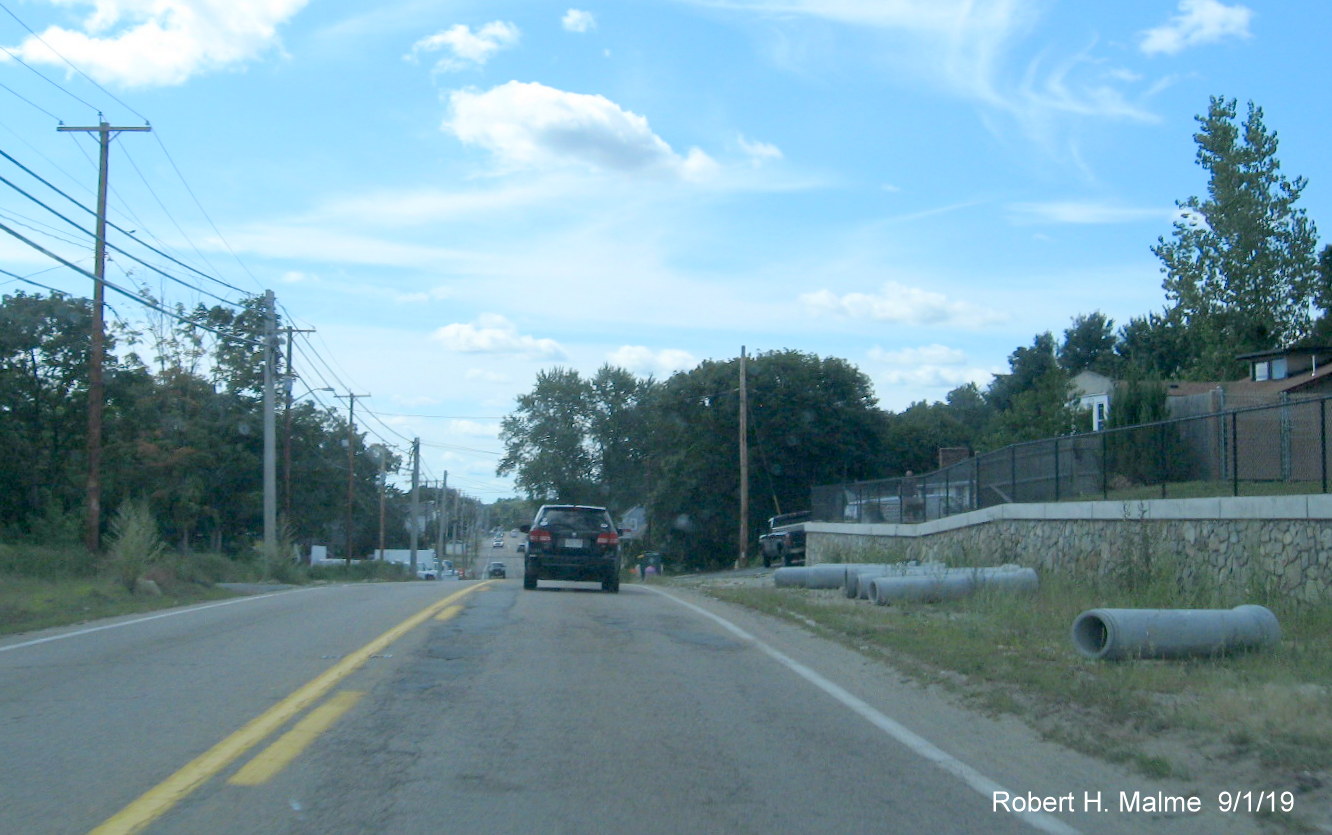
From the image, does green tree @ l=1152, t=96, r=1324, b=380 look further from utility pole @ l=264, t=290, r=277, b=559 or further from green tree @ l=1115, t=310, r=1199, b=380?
utility pole @ l=264, t=290, r=277, b=559

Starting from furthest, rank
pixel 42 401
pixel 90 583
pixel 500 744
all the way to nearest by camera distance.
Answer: pixel 42 401 < pixel 90 583 < pixel 500 744

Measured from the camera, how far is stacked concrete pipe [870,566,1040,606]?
55.4 feet

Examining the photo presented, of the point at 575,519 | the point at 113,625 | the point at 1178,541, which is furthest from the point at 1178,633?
the point at 575,519

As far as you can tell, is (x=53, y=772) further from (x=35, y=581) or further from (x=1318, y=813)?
(x=35, y=581)

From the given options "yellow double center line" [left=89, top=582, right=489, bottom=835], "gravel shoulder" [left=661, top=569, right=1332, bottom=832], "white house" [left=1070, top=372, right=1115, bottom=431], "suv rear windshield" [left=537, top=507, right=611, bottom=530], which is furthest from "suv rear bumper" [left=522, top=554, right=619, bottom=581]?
"white house" [left=1070, top=372, right=1115, bottom=431]

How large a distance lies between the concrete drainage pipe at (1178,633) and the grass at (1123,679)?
0.12 m

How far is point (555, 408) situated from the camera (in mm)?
86500

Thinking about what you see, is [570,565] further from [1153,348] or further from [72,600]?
[1153,348]

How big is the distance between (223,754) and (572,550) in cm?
1486

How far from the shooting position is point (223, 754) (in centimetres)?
688

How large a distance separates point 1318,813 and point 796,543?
1357 inches

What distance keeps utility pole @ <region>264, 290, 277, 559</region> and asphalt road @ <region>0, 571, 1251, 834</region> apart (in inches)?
952

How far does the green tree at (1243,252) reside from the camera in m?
47.9

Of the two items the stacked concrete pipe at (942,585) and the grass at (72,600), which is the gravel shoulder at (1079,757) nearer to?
the stacked concrete pipe at (942,585)
